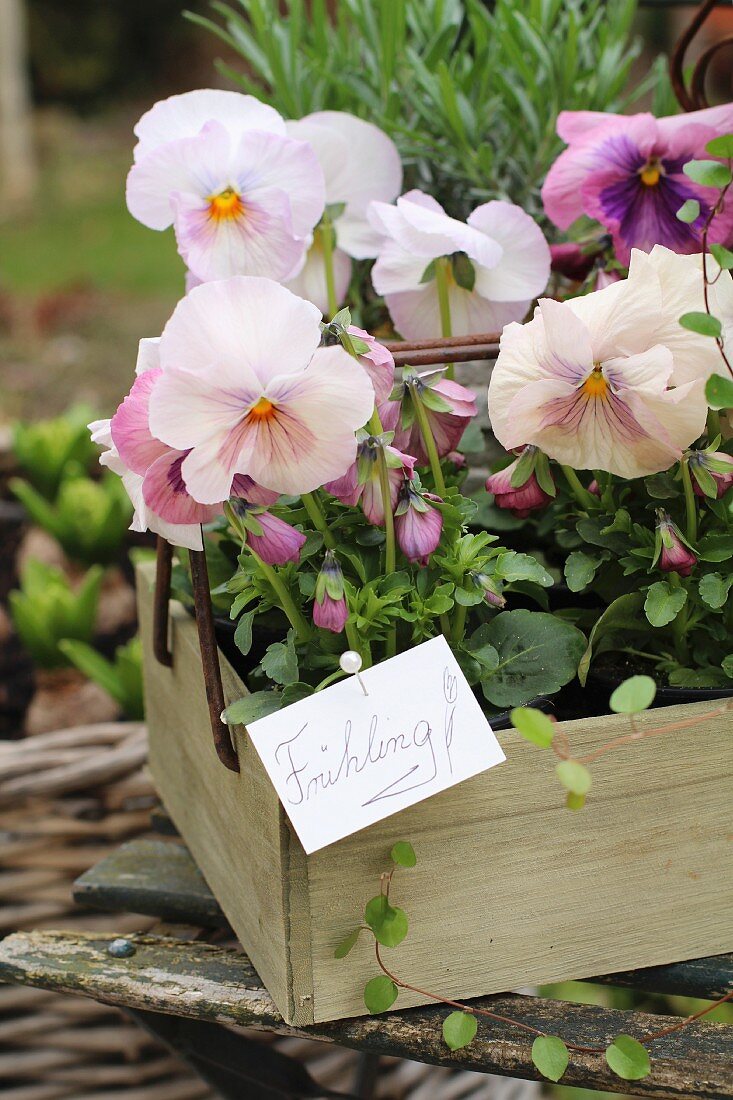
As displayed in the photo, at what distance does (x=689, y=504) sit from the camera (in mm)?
667

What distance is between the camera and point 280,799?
57 cm

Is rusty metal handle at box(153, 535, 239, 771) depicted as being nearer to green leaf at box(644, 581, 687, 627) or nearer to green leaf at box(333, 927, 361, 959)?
green leaf at box(333, 927, 361, 959)

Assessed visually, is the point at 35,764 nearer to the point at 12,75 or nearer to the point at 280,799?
the point at 280,799

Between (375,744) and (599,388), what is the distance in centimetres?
23

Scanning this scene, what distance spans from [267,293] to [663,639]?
1.18 ft

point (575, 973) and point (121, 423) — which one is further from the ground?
point (121, 423)

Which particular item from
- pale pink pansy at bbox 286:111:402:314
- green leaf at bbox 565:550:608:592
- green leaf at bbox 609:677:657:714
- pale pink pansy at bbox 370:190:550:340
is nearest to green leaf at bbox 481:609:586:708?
green leaf at bbox 565:550:608:592

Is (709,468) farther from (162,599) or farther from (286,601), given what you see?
(162,599)

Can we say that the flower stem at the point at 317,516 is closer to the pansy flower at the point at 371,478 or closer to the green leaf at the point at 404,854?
the pansy flower at the point at 371,478

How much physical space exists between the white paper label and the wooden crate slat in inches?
11.9

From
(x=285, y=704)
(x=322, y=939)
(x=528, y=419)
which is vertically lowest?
(x=322, y=939)

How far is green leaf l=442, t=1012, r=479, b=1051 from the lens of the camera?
0.62 meters

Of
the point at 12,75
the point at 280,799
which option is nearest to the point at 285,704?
the point at 280,799

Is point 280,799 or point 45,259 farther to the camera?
point 45,259
